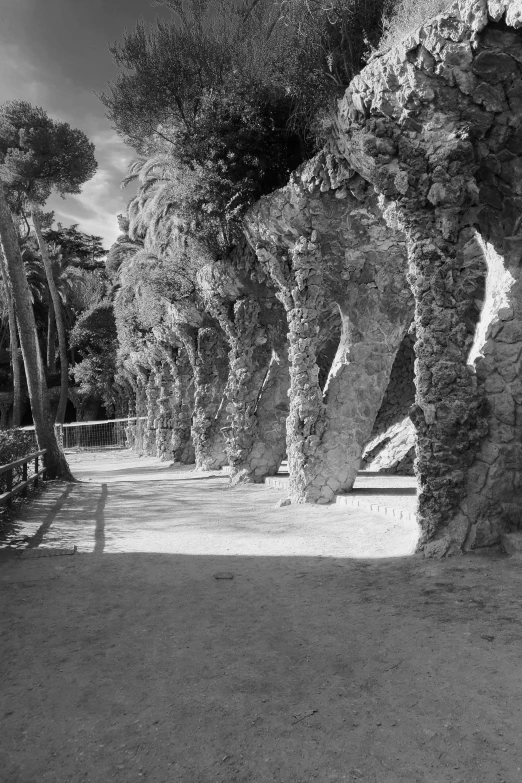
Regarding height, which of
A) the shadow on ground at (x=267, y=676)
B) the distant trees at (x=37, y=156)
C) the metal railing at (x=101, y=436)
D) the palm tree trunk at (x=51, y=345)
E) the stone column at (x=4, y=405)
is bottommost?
the shadow on ground at (x=267, y=676)

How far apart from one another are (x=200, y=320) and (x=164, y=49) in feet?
25.5

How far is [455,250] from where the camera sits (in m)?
6.39

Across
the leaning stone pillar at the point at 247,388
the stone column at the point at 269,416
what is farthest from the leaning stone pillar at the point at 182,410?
the stone column at the point at 269,416

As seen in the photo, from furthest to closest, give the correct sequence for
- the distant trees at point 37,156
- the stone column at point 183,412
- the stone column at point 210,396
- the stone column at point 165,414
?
the stone column at point 165,414
the stone column at point 183,412
the distant trees at point 37,156
the stone column at point 210,396

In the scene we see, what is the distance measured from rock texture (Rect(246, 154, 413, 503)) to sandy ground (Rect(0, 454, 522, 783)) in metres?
2.95

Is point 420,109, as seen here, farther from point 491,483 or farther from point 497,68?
point 491,483

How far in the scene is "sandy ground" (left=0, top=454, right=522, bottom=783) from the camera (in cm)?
283

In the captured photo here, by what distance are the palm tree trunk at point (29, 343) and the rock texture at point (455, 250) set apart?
10.6m

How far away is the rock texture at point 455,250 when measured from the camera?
19.6 ft

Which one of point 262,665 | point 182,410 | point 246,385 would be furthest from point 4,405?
point 262,665

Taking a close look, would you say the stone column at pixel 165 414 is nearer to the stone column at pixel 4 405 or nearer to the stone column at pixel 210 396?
the stone column at pixel 210 396

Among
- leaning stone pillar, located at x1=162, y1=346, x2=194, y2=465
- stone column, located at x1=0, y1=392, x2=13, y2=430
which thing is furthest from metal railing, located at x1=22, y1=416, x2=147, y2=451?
leaning stone pillar, located at x1=162, y1=346, x2=194, y2=465

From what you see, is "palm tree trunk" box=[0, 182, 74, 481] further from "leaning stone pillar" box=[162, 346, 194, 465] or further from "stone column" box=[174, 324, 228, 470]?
"leaning stone pillar" box=[162, 346, 194, 465]

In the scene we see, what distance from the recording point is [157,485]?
49.2ft
